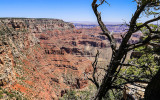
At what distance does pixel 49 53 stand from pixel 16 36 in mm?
31879

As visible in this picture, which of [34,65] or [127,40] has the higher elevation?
[127,40]

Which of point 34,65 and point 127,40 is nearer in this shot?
point 127,40

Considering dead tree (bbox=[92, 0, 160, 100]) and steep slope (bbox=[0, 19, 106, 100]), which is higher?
dead tree (bbox=[92, 0, 160, 100])

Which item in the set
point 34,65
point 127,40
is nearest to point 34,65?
point 34,65

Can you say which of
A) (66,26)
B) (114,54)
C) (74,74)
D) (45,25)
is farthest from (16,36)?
(66,26)

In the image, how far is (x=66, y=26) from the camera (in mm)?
172625

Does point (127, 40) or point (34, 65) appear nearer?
point (127, 40)

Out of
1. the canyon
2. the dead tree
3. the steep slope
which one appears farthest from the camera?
the steep slope

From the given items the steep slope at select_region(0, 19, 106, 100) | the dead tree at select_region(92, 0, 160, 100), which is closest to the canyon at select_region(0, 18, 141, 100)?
the steep slope at select_region(0, 19, 106, 100)

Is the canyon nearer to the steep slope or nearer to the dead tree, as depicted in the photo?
the steep slope

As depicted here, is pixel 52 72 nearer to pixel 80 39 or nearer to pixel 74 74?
pixel 74 74

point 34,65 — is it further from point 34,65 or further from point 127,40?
point 127,40

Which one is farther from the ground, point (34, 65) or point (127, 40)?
point (127, 40)

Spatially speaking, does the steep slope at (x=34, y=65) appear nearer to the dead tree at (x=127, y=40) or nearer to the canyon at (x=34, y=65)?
the canyon at (x=34, y=65)
